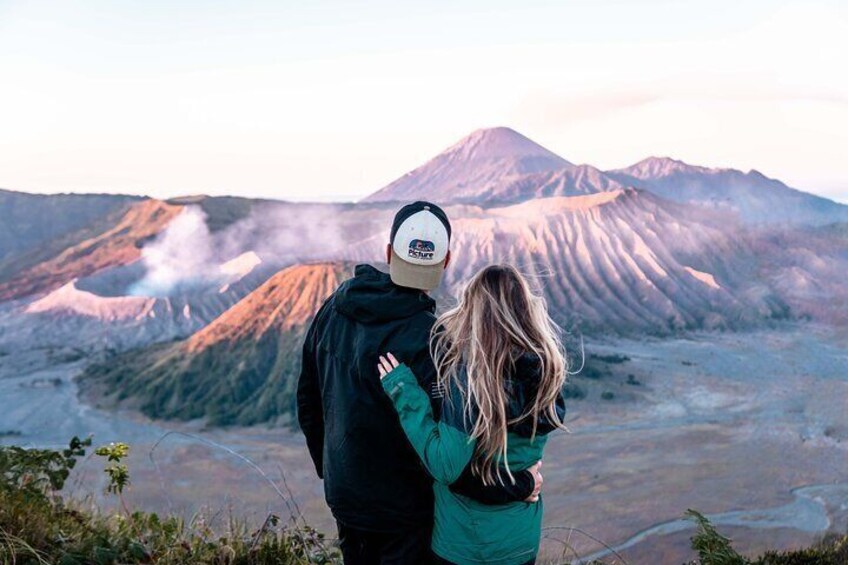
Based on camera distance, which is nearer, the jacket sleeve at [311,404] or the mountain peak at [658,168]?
the jacket sleeve at [311,404]

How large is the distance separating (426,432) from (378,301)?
0.47 meters

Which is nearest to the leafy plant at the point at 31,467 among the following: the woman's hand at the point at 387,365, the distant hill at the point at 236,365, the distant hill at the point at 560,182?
the woman's hand at the point at 387,365

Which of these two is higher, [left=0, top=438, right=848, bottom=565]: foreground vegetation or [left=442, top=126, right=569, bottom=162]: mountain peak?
[left=442, top=126, right=569, bottom=162]: mountain peak

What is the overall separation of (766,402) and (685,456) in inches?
392

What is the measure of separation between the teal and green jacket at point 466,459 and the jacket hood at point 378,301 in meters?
0.22

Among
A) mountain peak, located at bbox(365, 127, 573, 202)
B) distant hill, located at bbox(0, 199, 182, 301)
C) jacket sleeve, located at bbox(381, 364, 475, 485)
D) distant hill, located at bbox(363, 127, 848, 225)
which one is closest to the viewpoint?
jacket sleeve, located at bbox(381, 364, 475, 485)

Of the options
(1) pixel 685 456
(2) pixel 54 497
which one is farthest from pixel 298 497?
(2) pixel 54 497

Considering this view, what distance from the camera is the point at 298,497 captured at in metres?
19.3

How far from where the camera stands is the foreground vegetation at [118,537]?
147 inches

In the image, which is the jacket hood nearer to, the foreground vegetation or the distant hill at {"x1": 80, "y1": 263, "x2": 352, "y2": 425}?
the foreground vegetation

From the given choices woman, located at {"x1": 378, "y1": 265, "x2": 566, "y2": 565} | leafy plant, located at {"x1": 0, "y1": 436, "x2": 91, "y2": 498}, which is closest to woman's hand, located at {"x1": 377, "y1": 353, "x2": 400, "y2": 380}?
woman, located at {"x1": 378, "y1": 265, "x2": 566, "y2": 565}

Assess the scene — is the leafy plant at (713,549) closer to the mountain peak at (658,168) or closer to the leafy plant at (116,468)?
the leafy plant at (116,468)

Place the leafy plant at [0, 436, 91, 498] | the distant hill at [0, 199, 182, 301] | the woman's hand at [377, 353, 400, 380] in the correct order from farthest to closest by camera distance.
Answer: the distant hill at [0, 199, 182, 301] < the leafy plant at [0, 436, 91, 498] < the woman's hand at [377, 353, 400, 380]

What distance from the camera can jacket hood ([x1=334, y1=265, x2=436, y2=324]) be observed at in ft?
9.21
